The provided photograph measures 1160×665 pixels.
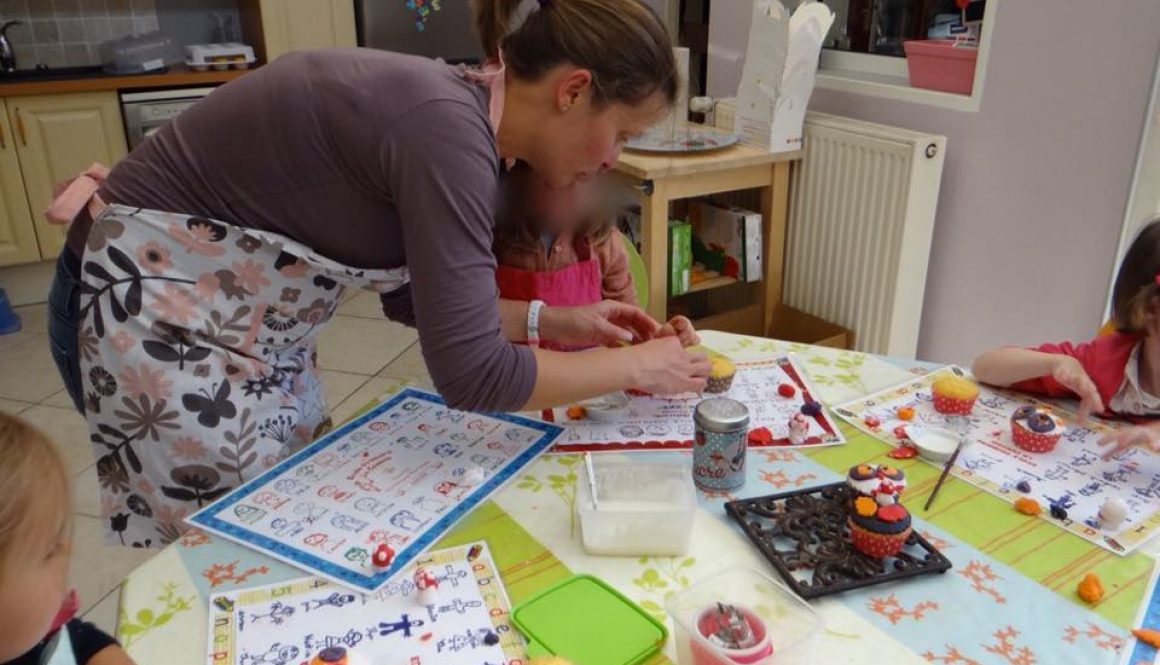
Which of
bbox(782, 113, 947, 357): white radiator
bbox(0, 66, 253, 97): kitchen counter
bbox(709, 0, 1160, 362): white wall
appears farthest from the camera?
bbox(0, 66, 253, 97): kitchen counter

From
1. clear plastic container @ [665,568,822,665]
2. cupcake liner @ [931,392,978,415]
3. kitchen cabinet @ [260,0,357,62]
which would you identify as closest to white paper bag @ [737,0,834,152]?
cupcake liner @ [931,392,978,415]

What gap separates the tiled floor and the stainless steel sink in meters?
0.87

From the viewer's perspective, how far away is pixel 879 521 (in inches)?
33.0

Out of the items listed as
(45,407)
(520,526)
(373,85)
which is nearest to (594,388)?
(520,526)

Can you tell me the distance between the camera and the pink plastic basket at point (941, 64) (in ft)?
6.73

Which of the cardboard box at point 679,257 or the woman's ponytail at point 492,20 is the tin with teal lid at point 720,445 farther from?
the cardboard box at point 679,257

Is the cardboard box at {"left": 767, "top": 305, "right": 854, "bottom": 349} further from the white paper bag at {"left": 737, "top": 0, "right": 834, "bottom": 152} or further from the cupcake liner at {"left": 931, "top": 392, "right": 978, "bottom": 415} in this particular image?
the cupcake liner at {"left": 931, "top": 392, "right": 978, "bottom": 415}

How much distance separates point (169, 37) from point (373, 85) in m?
3.22

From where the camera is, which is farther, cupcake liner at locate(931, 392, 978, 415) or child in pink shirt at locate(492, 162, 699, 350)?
child in pink shirt at locate(492, 162, 699, 350)

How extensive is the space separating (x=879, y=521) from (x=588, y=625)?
30 cm

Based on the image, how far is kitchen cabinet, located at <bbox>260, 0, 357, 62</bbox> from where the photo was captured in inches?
137

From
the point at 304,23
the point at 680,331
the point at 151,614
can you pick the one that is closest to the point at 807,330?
the point at 680,331

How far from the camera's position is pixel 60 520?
2.07 feet

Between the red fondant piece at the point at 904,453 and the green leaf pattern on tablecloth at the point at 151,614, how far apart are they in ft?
2.60
